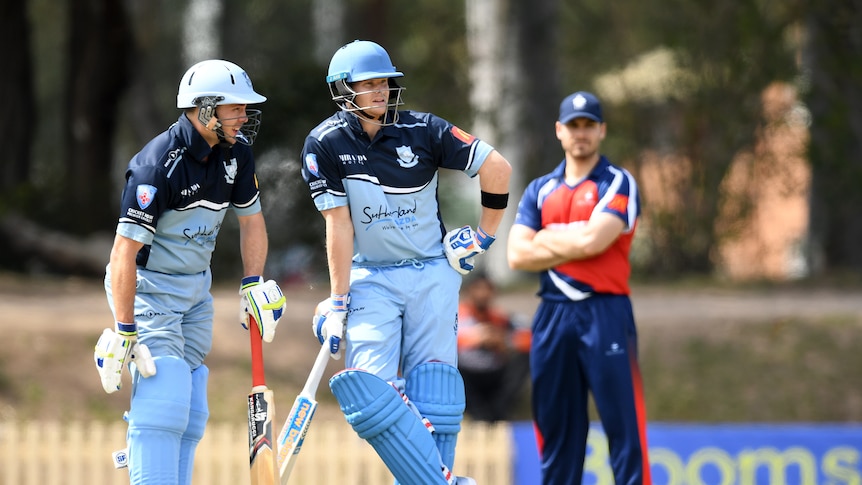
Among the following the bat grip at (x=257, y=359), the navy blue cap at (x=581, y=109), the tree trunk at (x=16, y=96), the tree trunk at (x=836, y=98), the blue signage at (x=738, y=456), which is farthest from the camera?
the tree trunk at (x=16, y=96)

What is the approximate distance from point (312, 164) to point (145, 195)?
2.15 ft

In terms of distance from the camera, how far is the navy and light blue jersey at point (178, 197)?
462cm

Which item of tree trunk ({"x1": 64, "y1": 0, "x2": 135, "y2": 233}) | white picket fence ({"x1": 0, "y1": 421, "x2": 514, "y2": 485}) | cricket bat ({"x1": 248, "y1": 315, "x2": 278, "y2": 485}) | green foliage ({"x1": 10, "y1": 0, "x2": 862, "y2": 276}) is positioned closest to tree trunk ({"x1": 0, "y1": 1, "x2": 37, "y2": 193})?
green foliage ({"x1": 10, "y1": 0, "x2": 862, "y2": 276})

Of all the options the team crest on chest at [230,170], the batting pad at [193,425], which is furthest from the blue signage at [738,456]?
the team crest on chest at [230,170]

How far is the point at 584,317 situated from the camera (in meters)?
5.55

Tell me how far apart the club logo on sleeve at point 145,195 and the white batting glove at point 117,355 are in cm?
46

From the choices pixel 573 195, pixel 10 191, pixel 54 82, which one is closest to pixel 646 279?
pixel 10 191

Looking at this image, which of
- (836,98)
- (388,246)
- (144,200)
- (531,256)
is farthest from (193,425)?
(836,98)

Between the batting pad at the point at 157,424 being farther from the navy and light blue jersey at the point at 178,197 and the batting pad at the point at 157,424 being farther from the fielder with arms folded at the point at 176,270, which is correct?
the navy and light blue jersey at the point at 178,197

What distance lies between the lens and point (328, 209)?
189 inches

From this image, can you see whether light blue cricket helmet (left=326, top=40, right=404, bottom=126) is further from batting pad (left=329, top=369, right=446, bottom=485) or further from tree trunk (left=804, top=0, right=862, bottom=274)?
tree trunk (left=804, top=0, right=862, bottom=274)

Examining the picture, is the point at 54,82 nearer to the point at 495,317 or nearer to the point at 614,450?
the point at 495,317

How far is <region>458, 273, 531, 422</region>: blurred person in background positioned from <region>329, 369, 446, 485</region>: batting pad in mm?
4630

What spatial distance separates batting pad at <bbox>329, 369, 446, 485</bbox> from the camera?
183 inches
